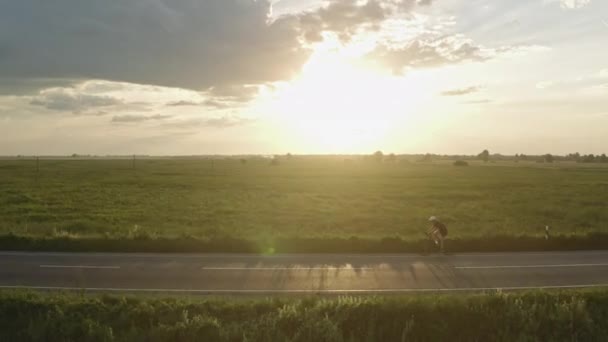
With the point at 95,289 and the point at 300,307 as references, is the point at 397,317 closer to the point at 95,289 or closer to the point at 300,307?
the point at 300,307

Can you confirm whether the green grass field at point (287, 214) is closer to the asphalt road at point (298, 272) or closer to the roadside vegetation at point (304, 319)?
the asphalt road at point (298, 272)

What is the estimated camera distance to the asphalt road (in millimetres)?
14547

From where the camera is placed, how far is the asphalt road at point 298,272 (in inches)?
573

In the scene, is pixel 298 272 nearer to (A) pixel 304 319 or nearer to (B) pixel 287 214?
(A) pixel 304 319

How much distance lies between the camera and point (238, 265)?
1730 cm

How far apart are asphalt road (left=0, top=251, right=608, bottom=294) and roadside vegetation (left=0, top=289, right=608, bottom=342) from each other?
2854mm

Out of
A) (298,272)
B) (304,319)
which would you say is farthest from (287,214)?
(304,319)

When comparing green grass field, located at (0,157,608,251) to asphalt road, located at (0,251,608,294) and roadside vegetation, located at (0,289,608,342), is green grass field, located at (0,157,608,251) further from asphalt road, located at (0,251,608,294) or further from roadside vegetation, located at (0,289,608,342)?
roadside vegetation, located at (0,289,608,342)

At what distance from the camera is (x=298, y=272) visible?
642 inches

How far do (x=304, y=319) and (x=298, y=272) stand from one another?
6119mm

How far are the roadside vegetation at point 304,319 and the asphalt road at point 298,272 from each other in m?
2.85

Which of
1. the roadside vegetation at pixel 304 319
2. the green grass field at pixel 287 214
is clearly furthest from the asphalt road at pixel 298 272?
the roadside vegetation at pixel 304 319

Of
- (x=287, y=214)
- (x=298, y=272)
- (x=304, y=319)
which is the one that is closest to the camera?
(x=304, y=319)

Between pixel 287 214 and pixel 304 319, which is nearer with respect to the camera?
pixel 304 319
